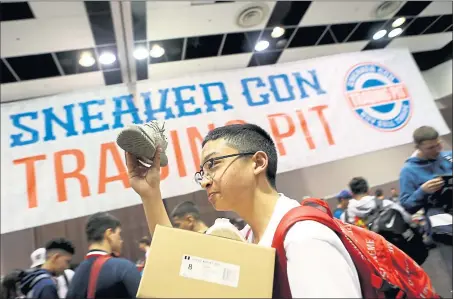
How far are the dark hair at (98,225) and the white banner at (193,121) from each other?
0.05 m

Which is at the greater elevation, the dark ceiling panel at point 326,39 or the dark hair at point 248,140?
the dark ceiling panel at point 326,39

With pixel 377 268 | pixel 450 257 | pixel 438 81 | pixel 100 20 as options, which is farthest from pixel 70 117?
pixel 438 81

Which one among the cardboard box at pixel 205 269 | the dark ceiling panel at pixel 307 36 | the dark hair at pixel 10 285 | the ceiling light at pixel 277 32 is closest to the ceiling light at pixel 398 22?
the dark ceiling panel at pixel 307 36

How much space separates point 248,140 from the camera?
2.75 ft

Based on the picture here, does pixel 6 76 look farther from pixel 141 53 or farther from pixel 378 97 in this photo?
pixel 378 97

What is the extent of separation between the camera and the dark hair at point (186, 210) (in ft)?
7.01

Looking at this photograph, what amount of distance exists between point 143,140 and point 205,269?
1.13 feet

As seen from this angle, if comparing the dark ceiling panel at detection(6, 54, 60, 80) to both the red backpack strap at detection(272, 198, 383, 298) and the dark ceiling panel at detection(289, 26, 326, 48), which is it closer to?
the dark ceiling panel at detection(289, 26, 326, 48)

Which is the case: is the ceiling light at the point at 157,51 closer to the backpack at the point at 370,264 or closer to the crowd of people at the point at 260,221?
the crowd of people at the point at 260,221

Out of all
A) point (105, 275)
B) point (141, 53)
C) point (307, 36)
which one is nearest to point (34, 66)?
point (141, 53)

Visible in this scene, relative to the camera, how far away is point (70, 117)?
2059mm

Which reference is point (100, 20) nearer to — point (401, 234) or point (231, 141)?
point (231, 141)

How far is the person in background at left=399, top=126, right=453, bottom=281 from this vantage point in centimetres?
162

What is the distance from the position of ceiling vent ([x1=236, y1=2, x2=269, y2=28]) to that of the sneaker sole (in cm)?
194
